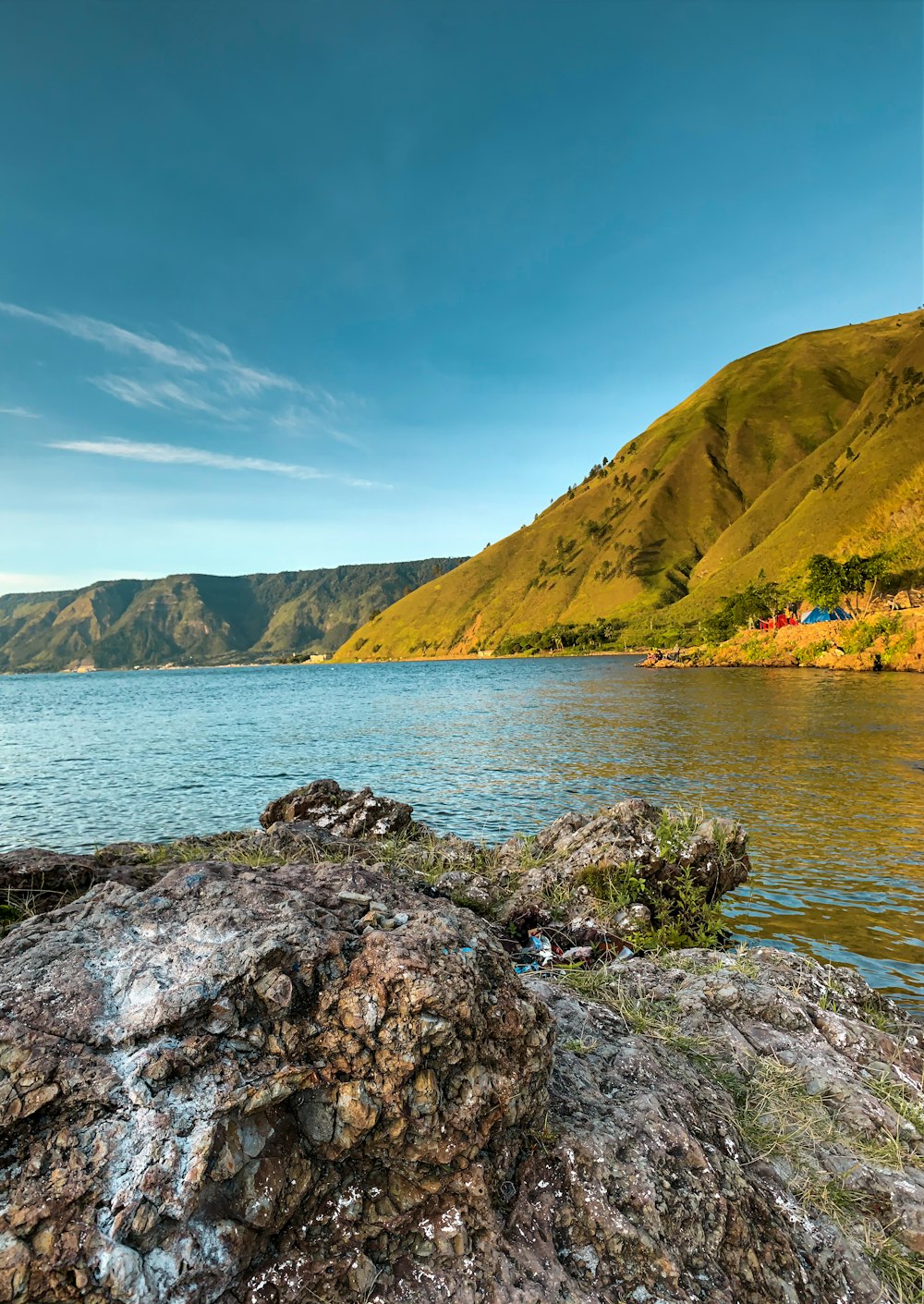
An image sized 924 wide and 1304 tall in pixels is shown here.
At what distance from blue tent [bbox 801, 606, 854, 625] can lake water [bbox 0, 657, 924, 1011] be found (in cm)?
3759

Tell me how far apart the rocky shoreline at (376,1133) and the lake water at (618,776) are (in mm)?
5616

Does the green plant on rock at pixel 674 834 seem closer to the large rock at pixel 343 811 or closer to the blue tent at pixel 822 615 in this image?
the large rock at pixel 343 811

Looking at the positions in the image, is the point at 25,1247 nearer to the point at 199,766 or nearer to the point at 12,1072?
the point at 12,1072

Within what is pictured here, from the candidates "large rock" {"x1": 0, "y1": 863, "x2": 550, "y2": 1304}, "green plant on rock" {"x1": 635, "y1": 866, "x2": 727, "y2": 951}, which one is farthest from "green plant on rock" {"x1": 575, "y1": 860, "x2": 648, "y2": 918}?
"large rock" {"x1": 0, "y1": 863, "x2": 550, "y2": 1304}

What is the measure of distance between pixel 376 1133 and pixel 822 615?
101 meters

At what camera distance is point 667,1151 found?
325cm

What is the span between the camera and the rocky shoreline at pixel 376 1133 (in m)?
2.39

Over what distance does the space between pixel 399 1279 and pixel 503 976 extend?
48.7 inches

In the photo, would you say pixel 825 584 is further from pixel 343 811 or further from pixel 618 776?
pixel 343 811

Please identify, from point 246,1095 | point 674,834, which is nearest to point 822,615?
point 674,834

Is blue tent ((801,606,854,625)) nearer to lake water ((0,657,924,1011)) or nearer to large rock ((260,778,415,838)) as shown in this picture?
lake water ((0,657,924,1011))

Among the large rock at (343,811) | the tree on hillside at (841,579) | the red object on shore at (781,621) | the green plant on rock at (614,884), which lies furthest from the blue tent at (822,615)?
the green plant on rock at (614,884)

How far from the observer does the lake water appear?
Result: 36.6 ft

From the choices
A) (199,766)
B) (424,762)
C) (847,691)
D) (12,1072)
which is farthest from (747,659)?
(12,1072)
